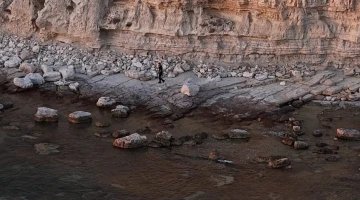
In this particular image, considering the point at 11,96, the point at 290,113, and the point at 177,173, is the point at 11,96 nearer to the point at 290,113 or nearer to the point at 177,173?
the point at 177,173

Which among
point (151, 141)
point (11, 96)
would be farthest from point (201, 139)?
point (11, 96)

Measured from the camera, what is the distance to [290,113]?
24859mm

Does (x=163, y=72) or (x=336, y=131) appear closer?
(x=336, y=131)

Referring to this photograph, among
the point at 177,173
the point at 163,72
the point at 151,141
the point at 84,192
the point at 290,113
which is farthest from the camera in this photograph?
the point at 163,72

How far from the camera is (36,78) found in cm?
2708

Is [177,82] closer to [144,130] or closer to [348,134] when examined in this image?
[144,130]

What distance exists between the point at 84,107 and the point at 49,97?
79.2 inches

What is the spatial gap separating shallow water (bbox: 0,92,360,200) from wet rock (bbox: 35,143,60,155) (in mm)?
251

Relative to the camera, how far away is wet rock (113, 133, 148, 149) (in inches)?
832

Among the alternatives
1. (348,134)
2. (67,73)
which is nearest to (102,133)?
(67,73)

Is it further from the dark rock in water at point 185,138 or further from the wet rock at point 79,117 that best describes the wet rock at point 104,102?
the dark rock in water at point 185,138

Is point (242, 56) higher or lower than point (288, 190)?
higher

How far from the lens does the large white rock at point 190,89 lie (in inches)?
1009

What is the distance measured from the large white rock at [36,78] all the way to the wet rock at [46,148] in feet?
21.2
